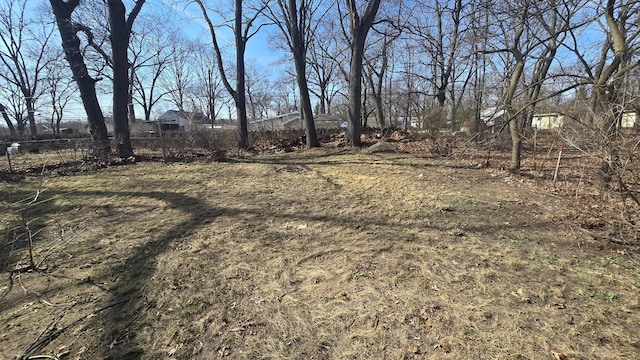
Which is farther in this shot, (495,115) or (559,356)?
(495,115)

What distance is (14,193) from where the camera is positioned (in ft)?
20.4

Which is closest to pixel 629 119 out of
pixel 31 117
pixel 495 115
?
pixel 495 115

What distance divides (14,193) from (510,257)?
360 inches

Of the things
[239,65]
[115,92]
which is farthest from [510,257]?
[239,65]

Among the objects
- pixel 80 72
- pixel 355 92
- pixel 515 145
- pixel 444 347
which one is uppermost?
pixel 80 72

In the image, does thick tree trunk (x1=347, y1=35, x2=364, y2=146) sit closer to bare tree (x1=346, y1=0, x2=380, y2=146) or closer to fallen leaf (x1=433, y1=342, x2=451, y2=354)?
bare tree (x1=346, y1=0, x2=380, y2=146)

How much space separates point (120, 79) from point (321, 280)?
10.4 m

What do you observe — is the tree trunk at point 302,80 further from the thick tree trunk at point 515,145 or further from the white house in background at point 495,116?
the thick tree trunk at point 515,145

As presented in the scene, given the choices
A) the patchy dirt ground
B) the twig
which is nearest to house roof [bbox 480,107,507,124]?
the patchy dirt ground

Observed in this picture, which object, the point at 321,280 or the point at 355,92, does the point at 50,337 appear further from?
the point at 355,92

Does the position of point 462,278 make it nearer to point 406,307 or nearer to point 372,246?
point 406,307

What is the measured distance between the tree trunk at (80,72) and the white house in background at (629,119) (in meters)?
12.2

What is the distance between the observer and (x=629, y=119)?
3.60m

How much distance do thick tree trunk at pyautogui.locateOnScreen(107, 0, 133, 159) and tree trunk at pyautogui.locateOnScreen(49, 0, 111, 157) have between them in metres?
0.49
